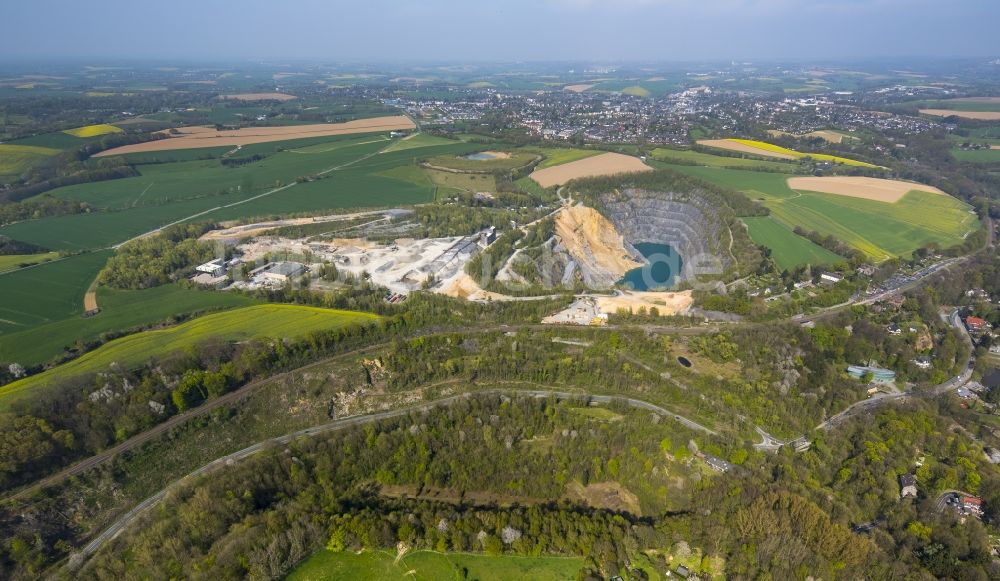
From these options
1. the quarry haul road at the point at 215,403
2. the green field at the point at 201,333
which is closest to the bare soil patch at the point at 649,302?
the quarry haul road at the point at 215,403

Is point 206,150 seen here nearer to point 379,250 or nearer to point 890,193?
point 379,250

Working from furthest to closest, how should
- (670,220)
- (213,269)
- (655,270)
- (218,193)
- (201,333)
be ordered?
(218,193)
(670,220)
(655,270)
(213,269)
(201,333)

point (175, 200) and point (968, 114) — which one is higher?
point (968, 114)

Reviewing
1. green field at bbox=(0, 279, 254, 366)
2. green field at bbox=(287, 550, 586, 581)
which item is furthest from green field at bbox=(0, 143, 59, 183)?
green field at bbox=(287, 550, 586, 581)

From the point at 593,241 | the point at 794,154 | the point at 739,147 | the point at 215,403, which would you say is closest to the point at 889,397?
the point at 593,241

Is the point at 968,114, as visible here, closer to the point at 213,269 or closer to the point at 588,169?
the point at 588,169

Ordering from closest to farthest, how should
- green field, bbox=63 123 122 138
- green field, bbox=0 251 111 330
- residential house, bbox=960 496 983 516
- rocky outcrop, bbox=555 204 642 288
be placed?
residential house, bbox=960 496 983 516 → green field, bbox=0 251 111 330 → rocky outcrop, bbox=555 204 642 288 → green field, bbox=63 123 122 138

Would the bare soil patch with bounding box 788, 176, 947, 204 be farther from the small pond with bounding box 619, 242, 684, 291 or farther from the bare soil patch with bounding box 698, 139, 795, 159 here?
the small pond with bounding box 619, 242, 684, 291
